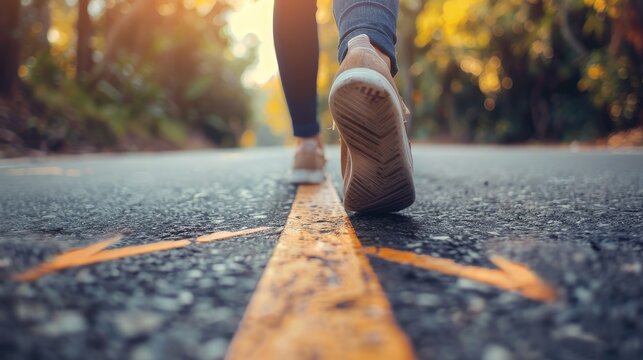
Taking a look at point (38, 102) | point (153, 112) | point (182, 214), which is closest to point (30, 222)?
point (182, 214)

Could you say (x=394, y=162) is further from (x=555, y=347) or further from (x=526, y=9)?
(x=526, y=9)

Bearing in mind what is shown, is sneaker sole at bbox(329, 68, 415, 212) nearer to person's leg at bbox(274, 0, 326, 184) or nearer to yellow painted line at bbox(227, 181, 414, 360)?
yellow painted line at bbox(227, 181, 414, 360)

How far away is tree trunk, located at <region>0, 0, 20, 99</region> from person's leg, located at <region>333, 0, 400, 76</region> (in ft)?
29.1

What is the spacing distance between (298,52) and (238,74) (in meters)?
22.4

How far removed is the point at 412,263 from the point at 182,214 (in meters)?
1.01

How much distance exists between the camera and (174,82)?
19.3m

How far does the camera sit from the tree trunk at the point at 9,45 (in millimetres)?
8633

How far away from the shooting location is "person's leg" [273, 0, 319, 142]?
217cm

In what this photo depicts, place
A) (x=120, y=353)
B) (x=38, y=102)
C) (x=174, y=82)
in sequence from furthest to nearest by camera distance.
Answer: (x=174, y=82) < (x=38, y=102) < (x=120, y=353)

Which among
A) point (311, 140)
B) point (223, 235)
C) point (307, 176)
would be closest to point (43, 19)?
point (307, 176)

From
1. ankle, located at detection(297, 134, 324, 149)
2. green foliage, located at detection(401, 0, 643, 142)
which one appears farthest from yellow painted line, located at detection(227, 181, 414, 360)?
green foliage, located at detection(401, 0, 643, 142)

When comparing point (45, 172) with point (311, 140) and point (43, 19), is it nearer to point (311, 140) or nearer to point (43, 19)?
point (311, 140)

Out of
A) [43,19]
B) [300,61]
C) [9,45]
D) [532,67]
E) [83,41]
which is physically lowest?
[300,61]

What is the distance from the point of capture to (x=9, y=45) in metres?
8.71
